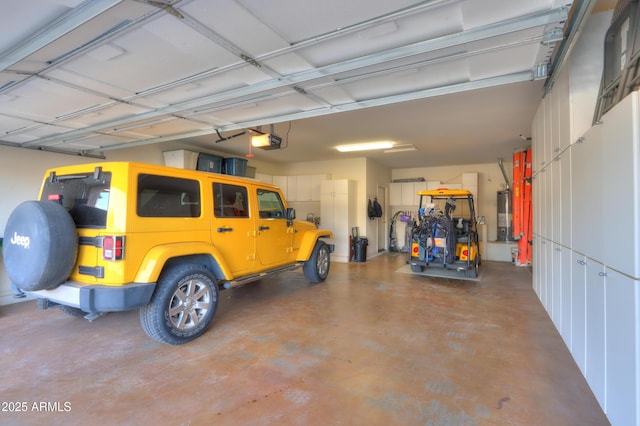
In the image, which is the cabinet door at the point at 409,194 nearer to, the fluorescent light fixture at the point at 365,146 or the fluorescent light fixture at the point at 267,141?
the fluorescent light fixture at the point at 365,146

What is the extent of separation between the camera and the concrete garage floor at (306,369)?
1948 mm

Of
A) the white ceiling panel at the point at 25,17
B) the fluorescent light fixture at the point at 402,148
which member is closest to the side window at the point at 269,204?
the white ceiling panel at the point at 25,17

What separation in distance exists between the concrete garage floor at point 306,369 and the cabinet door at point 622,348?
1.31 feet

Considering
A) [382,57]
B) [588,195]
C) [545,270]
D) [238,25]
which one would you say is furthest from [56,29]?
[545,270]

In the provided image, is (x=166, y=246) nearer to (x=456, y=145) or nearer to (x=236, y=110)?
(x=236, y=110)

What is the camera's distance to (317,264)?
5430 millimetres

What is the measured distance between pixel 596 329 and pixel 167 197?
3.62 m

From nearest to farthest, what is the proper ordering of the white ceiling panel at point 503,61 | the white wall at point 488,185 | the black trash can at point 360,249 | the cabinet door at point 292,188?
the white ceiling panel at point 503,61 → the black trash can at point 360,249 → the cabinet door at point 292,188 → the white wall at point 488,185

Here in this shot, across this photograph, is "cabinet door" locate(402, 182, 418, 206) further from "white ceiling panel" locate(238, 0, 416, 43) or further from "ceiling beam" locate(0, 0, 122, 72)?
"ceiling beam" locate(0, 0, 122, 72)

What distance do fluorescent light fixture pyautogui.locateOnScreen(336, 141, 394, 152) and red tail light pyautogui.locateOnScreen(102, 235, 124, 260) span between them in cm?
504

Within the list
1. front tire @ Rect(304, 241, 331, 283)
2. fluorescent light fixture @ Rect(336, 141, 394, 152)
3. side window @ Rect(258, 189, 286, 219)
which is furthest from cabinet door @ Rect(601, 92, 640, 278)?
fluorescent light fixture @ Rect(336, 141, 394, 152)

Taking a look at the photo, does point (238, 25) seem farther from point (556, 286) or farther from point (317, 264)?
point (317, 264)

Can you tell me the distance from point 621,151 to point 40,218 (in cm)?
402

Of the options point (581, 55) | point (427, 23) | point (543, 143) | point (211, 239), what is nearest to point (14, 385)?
point (211, 239)
